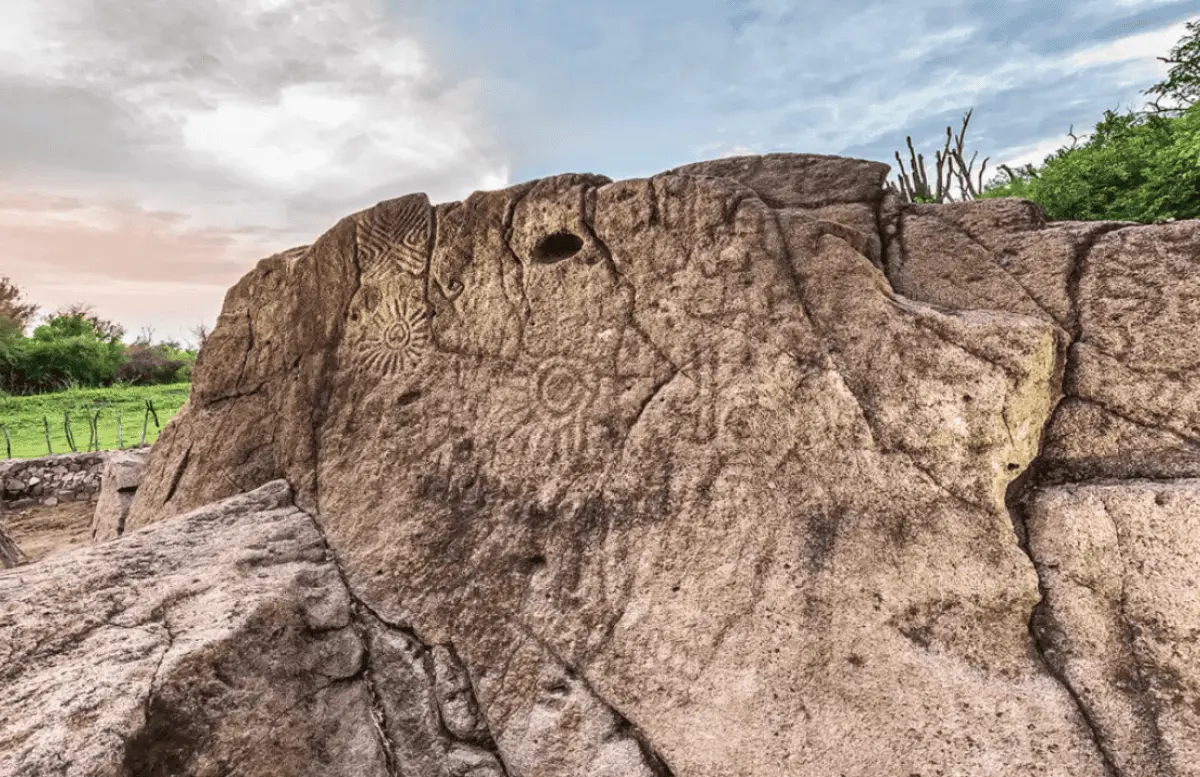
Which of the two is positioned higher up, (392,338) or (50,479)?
(392,338)

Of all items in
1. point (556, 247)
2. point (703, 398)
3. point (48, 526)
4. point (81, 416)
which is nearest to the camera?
point (703, 398)

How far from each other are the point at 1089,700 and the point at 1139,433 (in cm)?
98

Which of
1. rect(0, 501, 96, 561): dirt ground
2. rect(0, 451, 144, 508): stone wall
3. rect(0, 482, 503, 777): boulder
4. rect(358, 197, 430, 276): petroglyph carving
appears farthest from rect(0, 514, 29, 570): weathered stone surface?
rect(0, 451, 144, 508): stone wall

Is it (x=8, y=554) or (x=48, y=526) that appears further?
(x=48, y=526)

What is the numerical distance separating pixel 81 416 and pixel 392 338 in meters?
17.1

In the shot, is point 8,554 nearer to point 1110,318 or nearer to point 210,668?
point 210,668

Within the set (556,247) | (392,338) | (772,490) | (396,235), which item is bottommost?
(772,490)

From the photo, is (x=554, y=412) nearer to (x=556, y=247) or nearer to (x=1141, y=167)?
(x=556, y=247)

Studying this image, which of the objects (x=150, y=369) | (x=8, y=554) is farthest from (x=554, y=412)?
(x=150, y=369)

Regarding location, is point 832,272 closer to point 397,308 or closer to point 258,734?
point 397,308

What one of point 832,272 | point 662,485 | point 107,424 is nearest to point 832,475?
point 662,485

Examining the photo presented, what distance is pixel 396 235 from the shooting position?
3.33 meters

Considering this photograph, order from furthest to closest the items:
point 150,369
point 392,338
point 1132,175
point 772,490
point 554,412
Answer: point 150,369, point 1132,175, point 392,338, point 554,412, point 772,490

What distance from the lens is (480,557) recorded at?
277 centimetres
